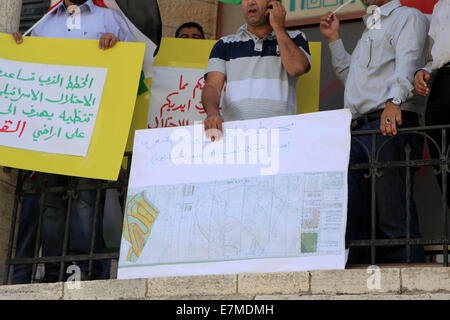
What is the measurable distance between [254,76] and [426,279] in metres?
1.94

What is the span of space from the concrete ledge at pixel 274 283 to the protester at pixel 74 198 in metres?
1.29

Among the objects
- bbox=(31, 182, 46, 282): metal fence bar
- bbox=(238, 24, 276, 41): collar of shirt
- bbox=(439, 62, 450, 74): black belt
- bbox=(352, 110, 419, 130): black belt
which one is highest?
bbox=(238, 24, 276, 41): collar of shirt

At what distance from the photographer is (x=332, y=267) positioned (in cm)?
519

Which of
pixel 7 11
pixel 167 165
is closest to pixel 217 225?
pixel 167 165

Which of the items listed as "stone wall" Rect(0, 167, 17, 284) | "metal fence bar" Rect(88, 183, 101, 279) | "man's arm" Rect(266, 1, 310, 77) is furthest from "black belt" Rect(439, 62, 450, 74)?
"stone wall" Rect(0, 167, 17, 284)

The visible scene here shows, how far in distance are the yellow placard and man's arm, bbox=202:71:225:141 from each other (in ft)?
1.59

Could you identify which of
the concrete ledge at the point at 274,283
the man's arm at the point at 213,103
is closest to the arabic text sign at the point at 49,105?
the man's arm at the point at 213,103

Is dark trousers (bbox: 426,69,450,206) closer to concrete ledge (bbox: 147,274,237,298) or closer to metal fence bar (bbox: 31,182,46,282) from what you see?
concrete ledge (bbox: 147,274,237,298)

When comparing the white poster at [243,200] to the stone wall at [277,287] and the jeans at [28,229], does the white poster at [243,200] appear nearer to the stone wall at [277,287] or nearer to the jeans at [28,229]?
the stone wall at [277,287]

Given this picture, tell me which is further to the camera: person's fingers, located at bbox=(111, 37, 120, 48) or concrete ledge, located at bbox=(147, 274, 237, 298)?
person's fingers, located at bbox=(111, 37, 120, 48)

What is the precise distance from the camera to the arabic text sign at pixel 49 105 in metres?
6.17

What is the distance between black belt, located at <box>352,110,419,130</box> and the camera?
5.90m

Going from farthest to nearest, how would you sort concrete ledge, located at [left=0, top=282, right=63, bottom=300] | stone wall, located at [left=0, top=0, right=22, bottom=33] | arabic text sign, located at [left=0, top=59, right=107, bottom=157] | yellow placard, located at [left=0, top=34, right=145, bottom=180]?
1. stone wall, located at [left=0, top=0, right=22, bottom=33]
2. arabic text sign, located at [left=0, top=59, right=107, bottom=157]
3. yellow placard, located at [left=0, top=34, right=145, bottom=180]
4. concrete ledge, located at [left=0, top=282, right=63, bottom=300]

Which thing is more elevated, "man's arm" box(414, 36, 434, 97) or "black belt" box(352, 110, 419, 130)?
"man's arm" box(414, 36, 434, 97)
